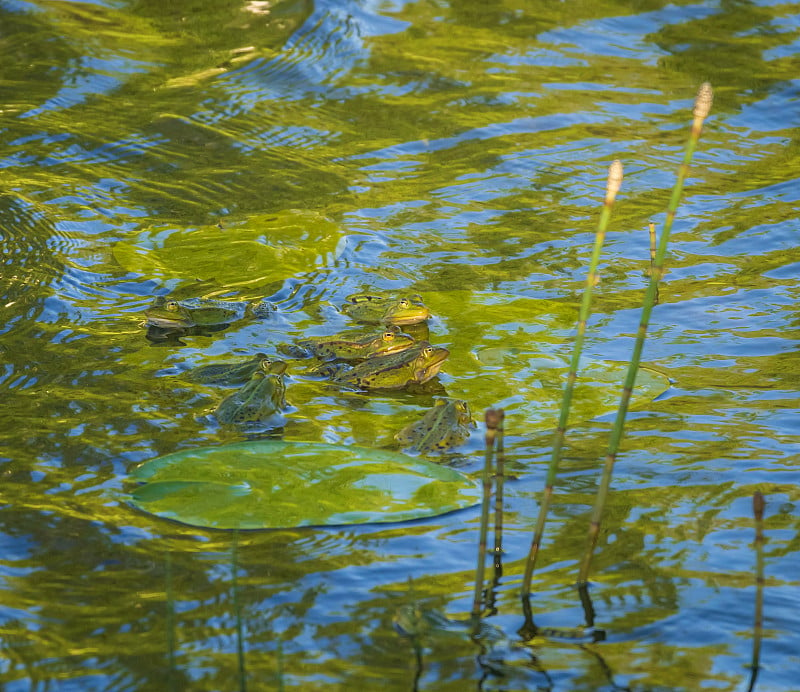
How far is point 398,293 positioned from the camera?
5.90m

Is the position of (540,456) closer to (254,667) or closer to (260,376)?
(260,376)

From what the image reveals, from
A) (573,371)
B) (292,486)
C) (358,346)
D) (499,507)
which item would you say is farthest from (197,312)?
(573,371)

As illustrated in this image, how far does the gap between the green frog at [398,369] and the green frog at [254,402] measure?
1.53ft

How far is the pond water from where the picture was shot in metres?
2.97

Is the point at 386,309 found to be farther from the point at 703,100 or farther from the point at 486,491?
the point at 703,100

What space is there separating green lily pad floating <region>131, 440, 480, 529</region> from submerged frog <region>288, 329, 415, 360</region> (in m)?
1.02

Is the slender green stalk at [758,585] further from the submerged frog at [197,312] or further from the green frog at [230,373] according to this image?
the submerged frog at [197,312]

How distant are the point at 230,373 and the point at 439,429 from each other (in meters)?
1.11

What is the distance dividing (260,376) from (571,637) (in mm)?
1946

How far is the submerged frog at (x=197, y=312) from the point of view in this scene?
5.23m

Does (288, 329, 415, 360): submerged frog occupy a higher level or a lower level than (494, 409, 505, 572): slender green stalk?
lower

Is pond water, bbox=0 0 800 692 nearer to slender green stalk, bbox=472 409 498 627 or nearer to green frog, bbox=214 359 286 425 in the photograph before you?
green frog, bbox=214 359 286 425

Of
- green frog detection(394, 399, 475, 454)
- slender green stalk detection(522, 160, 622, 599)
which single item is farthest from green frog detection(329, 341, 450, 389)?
slender green stalk detection(522, 160, 622, 599)

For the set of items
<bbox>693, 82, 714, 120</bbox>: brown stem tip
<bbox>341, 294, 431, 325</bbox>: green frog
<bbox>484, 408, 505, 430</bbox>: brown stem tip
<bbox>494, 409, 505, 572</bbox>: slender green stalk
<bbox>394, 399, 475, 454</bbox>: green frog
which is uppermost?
<bbox>693, 82, 714, 120</bbox>: brown stem tip
